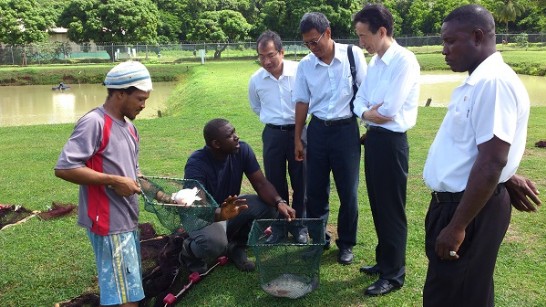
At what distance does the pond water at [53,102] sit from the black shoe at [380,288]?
46.2 feet

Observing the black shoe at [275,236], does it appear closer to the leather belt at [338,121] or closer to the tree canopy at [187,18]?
the leather belt at [338,121]

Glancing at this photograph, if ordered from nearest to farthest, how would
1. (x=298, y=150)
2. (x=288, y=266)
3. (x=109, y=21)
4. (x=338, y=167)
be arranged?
(x=288, y=266) → (x=338, y=167) → (x=298, y=150) → (x=109, y=21)

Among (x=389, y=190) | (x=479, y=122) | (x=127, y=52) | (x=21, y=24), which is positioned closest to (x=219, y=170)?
(x=389, y=190)

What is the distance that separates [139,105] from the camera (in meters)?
2.84

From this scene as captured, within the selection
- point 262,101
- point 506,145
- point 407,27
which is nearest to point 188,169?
point 262,101

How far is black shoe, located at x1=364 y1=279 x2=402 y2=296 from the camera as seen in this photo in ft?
12.0

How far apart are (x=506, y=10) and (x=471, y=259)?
5611 centimetres

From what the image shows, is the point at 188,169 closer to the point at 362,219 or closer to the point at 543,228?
the point at 362,219

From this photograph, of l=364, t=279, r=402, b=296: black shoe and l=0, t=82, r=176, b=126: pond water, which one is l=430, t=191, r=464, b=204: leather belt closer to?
l=364, t=279, r=402, b=296: black shoe

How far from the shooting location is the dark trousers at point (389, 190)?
3457mm

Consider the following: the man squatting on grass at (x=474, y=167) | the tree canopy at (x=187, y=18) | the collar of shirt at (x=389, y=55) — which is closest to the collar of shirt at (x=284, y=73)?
the collar of shirt at (x=389, y=55)

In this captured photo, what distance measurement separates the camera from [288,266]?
380 cm

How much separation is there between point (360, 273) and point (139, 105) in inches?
88.5

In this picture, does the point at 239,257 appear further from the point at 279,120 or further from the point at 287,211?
the point at 279,120
